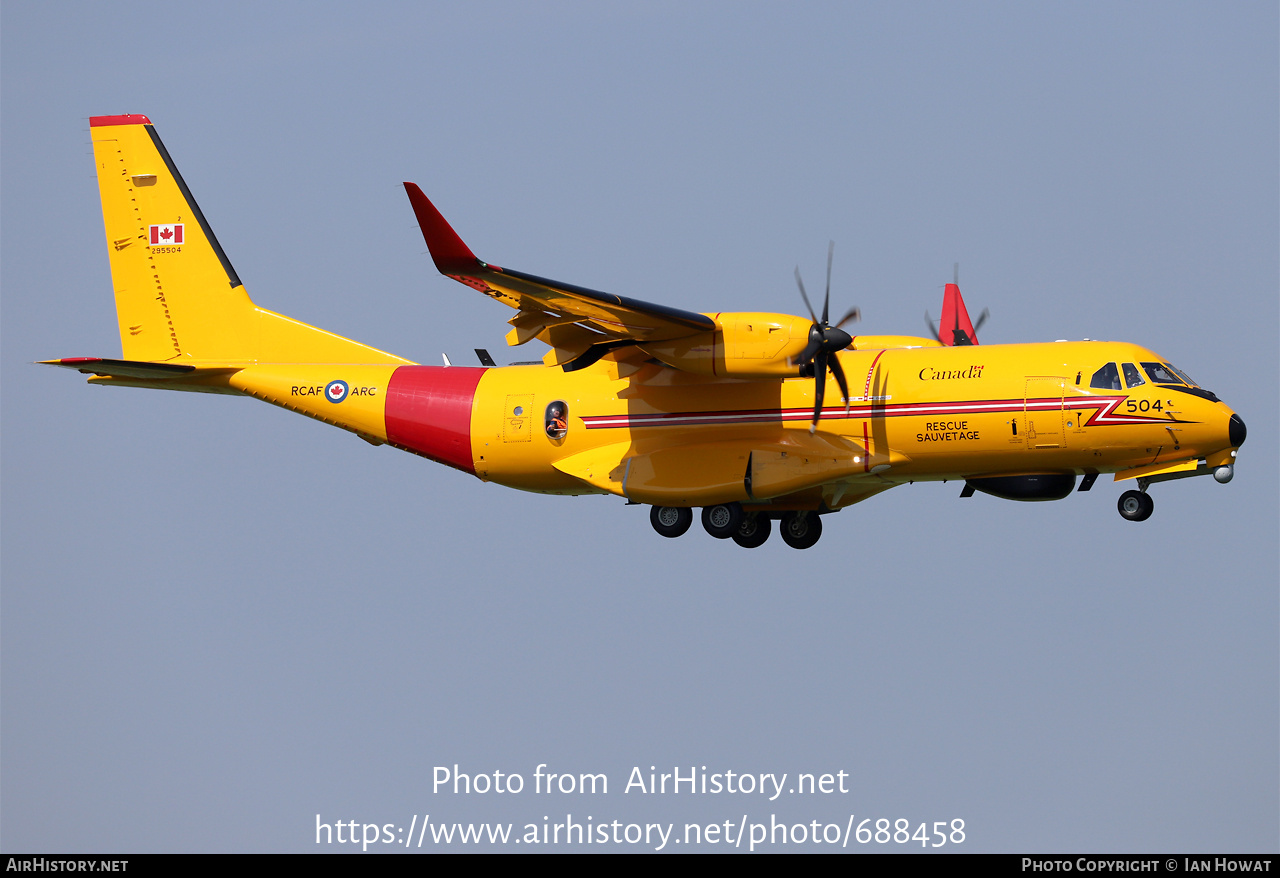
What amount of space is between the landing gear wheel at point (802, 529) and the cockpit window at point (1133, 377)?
18.5ft

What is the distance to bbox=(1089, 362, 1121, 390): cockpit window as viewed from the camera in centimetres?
2103

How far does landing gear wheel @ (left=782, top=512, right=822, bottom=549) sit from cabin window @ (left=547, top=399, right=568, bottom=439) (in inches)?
162

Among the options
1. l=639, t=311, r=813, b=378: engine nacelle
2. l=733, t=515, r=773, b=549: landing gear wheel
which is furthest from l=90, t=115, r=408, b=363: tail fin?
l=733, t=515, r=773, b=549: landing gear wheel

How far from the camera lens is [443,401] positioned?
24125 mm

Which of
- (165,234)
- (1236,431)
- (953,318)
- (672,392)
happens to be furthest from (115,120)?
(1236,431)

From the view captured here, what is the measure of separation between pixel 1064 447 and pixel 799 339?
4.19 meters

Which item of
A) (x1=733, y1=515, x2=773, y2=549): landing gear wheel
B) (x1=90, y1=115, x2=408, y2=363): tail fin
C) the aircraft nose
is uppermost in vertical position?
(x1=90, y1=115, x2=408, y2=363): tail fin

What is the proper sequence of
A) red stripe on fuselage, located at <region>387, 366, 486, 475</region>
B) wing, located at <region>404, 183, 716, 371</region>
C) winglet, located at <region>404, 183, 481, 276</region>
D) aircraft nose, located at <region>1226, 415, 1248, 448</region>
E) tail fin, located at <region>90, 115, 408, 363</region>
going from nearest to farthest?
winglet, located at <region>404, 183, 481, 276</region>
wing, located at <region>404, 183, 716, 371</region>
aircraft nose, located at <region>1226, 415, 1248, 448</region>
red stripe on fuselage, located at <region>387, 366, 486, 475</region>
tail fin, located at <region>90, 115, 408, 363</region>

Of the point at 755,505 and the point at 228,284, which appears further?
the point at 228,284

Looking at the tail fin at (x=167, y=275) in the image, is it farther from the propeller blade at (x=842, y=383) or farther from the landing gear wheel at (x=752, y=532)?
the propeller blade at (x=842, y=383)

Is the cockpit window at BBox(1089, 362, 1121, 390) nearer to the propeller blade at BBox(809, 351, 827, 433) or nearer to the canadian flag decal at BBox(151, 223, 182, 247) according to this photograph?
the propeller blade at BBox(809, 351, 827, 433)

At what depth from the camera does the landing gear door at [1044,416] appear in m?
21.0

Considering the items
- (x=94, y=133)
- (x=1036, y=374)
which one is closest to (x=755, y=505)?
(x=1036, y=374)

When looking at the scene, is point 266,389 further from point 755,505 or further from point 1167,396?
point 1167,396
